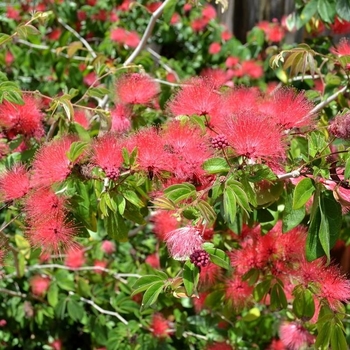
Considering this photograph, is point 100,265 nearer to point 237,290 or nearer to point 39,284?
point 39,284

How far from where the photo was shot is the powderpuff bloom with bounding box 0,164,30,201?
4.34 ft

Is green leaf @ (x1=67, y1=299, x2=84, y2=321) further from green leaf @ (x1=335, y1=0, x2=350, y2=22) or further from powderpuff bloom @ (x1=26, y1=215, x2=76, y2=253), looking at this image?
green leaf @ (x1=335, y1=0, x2=350, y2=22)

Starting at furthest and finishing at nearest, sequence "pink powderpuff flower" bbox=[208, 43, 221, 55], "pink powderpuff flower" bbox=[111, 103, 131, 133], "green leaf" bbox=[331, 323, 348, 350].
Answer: "pink powderpuff flower" bbox=[208, 43, 221, 55]
"pink powderpuff flower" bbox=[111, 103, 131, 133]
"green leaf" bbox=[331, 323, 348, 350]

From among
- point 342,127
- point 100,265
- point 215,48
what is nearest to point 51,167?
point 342,127

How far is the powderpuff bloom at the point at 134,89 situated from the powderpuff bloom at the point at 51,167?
0.45 metres

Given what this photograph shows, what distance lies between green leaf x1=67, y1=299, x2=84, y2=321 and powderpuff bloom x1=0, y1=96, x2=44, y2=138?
2.71ft

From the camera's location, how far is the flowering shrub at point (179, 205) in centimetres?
122

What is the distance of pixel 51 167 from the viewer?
1285 mm

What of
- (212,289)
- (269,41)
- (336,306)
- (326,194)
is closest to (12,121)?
(212,289)

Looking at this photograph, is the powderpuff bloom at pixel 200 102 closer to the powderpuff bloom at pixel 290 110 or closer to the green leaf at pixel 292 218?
the powderpuff bloom at pixel 290 110

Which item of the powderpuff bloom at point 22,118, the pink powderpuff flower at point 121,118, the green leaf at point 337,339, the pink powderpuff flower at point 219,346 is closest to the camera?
the green leaf at point 337,339

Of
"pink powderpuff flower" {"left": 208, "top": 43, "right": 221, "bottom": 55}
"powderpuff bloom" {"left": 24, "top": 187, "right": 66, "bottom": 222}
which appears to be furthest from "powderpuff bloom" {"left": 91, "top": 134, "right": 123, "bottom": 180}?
"pink powderpuff flower" {"left": 208, "top": 43, "right": 221, "bottom": 55}

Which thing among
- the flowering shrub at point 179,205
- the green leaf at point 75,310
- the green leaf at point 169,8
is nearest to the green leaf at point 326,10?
the flowering shrub at point 179,205

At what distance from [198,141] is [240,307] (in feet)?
2.20
